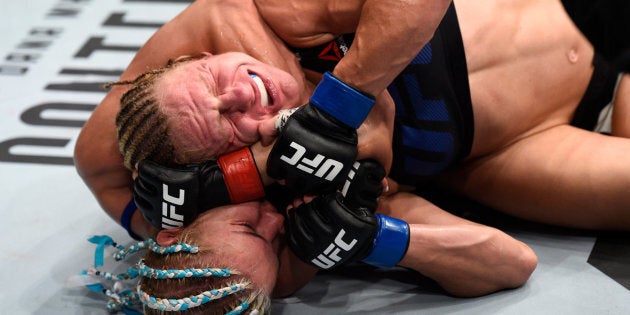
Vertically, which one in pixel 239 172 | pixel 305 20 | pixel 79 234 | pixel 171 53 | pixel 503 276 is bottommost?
pixel 79 234

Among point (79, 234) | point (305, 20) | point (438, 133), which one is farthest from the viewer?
point (79, 234)

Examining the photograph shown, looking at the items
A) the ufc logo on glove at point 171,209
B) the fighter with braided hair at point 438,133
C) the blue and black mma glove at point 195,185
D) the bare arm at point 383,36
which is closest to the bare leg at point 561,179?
the fighter with braided hair at point 438,133

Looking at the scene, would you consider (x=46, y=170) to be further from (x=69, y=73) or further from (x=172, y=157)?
(x=172, y=157)

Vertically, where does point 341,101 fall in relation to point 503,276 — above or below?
above

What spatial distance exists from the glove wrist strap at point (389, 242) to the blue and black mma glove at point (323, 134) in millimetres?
162

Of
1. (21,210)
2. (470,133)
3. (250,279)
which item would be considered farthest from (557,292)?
(21,210)

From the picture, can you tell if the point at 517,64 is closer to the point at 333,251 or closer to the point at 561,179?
the point at 561,179

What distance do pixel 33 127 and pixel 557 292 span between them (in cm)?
156

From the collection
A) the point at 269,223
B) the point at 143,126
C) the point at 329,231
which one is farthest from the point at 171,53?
the point at 329,231

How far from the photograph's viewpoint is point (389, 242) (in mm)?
1552

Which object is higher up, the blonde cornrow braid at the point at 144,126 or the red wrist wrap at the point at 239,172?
the blonde cornrow braid at the point at 144,126

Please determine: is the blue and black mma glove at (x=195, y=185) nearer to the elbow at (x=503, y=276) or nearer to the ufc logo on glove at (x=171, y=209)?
the ufc logo on glove at (x=171, y=209)

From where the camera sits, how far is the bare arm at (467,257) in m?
1.60

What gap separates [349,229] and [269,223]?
181 millimetres
